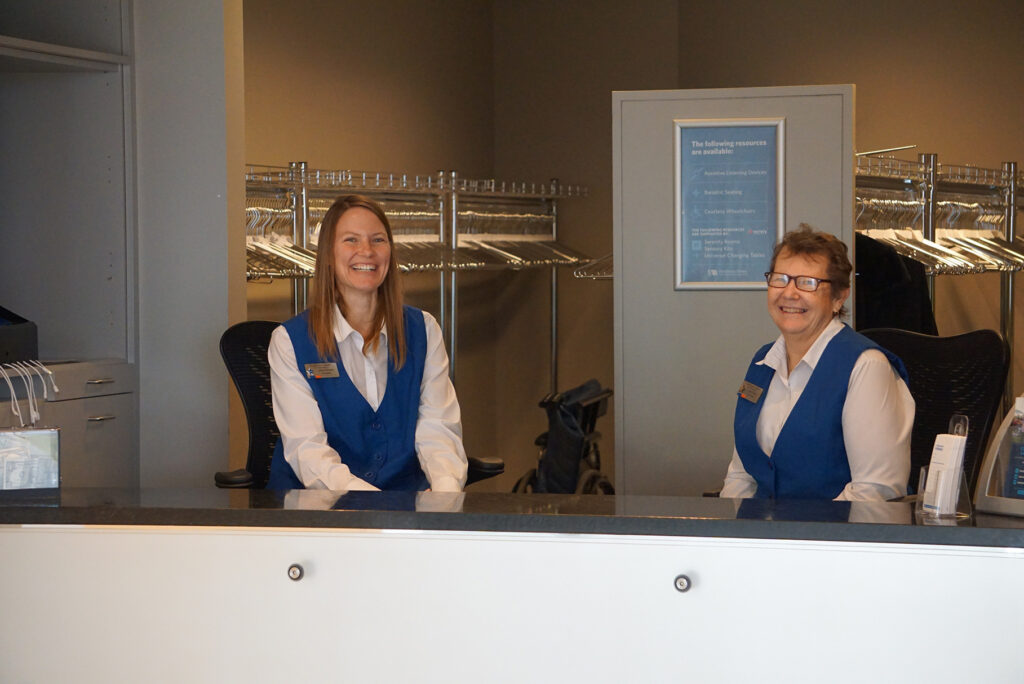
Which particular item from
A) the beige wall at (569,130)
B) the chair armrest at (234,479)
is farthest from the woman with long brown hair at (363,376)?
the beige wall at (569,130)

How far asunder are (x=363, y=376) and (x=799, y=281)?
109cm

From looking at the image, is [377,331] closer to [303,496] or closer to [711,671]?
[303,496]

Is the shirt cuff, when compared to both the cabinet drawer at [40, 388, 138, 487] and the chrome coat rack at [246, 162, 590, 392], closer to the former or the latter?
the chrome coat rack at [246, 162, 590, 392]

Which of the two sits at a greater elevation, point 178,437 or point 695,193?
point 695,193

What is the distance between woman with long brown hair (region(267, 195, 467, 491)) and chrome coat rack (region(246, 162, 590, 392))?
29.4 inches

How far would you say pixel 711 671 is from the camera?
1.79 metres

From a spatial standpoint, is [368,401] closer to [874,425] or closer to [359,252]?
[359,252]

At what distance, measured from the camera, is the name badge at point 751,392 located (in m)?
2.79

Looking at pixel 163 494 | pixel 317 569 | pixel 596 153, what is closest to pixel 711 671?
pixel 317 569

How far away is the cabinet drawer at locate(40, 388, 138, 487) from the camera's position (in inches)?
148

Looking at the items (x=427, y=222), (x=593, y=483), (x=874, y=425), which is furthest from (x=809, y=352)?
(x=427, y=222)

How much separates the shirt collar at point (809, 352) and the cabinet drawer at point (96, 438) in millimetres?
2201

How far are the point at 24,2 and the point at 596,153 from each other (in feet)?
12.4

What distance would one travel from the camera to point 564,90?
23.8 feet
